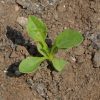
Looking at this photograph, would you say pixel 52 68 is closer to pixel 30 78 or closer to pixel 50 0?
pixel 30 78

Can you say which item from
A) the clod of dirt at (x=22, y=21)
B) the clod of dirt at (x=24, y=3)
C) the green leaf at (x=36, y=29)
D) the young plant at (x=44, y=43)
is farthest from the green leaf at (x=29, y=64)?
the clod of dirt at (x=24, y=3)

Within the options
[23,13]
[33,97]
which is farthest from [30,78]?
[23,13]

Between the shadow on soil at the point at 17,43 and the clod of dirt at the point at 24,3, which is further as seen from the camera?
the clod of dirt at the point at 24,3

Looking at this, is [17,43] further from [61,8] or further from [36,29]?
[61,8]

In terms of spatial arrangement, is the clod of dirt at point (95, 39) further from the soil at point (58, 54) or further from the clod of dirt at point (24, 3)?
the clod of dirt at point (24, 3)

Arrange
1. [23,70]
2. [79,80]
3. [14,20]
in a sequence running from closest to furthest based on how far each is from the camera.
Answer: [23,70] → [79,80] → [14,20]

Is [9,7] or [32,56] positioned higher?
[9,7]
